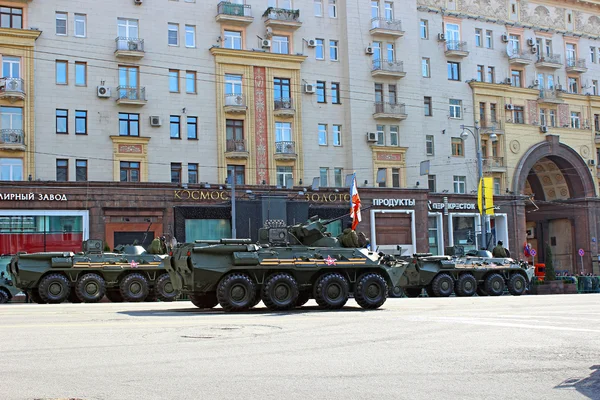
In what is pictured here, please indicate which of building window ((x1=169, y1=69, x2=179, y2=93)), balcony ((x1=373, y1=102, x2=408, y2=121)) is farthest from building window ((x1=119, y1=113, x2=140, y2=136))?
balcony ((x1=373, y1=102, x2=408, y2=121))

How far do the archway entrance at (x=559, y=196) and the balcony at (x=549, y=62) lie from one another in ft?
16.3

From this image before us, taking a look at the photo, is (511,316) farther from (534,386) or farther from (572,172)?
(572,172)

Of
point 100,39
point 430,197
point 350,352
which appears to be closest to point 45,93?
point 100,39

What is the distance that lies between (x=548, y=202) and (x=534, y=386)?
5219 cm

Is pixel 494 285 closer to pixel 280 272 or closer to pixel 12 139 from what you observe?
pixel 280 272

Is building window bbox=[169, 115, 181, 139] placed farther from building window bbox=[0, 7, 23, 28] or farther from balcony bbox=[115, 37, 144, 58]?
building window bbox=[0, 7, 23, 28]

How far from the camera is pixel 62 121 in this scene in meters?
39.9

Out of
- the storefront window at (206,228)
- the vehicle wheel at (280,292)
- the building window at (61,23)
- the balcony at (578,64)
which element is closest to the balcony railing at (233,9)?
the building window at (61,23)

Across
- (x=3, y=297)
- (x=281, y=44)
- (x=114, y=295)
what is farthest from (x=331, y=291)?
(x=281, y=44)

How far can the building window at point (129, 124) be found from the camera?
136 ft

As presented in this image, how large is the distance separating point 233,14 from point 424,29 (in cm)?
Answer: 1399

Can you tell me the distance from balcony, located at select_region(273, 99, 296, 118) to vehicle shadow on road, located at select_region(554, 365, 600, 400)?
120 feet

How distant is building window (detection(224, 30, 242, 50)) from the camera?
43.9 m

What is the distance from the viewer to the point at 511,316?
16578 mm
